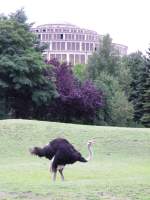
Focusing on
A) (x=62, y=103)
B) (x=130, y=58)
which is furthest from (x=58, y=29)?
(x=62, y=103)

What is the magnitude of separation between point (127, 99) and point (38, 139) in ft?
120

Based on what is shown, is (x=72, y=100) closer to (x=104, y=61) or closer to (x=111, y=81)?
(x=111, y=81)

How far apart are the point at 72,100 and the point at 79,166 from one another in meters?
33.5

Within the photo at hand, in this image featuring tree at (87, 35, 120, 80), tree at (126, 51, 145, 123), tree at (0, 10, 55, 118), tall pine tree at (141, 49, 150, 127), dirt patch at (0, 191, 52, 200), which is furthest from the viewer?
tree at (87, 35, 120, 80)

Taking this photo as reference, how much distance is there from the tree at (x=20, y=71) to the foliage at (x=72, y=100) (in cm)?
375

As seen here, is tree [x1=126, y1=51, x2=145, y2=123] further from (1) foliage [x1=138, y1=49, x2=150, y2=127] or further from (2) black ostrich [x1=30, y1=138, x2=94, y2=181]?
(2) black ostrich [x1=30, y1=138, x2=94, y2=181]

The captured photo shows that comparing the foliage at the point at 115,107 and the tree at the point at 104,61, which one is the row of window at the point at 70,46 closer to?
the tree at the point at 104,61

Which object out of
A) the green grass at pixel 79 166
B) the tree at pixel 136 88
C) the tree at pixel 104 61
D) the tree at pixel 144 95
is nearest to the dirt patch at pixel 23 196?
the green grass at pixel 79 166

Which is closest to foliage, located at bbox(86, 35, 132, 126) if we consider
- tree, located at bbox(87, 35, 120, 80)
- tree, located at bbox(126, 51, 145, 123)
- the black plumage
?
tree, located at bbox(87, 35, 120, 80)

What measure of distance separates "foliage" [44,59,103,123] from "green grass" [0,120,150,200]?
2276cm

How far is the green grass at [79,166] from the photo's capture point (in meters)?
11.1

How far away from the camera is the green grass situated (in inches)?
438

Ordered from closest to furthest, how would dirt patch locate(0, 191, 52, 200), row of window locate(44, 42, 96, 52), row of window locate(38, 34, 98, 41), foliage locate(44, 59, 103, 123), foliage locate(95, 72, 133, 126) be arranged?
1. dirt patch locate(0, 191, 52, 200)
2. foliage locate(44, 59, 103, 123)
3. foliage locate(95, 72, 133, 126)
4. row of window locate(38, 34, 98, 41)
5. row of window locate(44, 42, 96, 52)

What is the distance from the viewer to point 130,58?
77.3 meters
